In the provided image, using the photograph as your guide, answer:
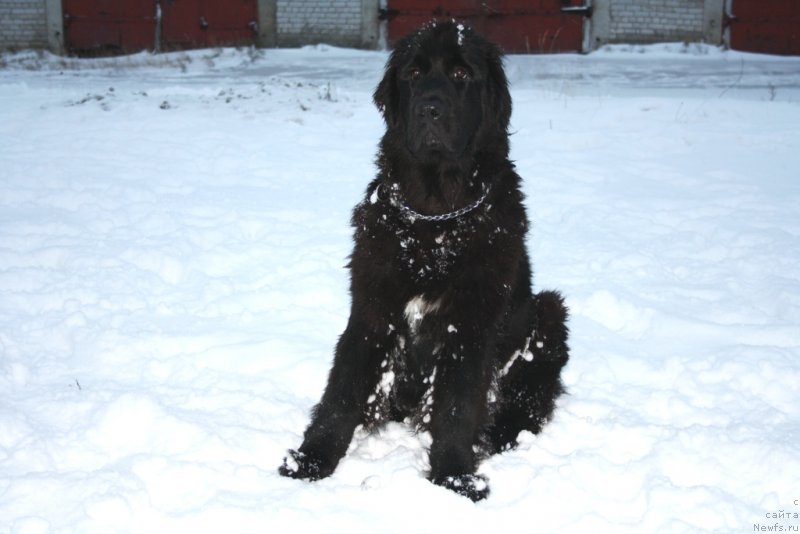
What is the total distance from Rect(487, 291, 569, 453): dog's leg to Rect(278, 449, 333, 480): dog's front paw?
0.73 m

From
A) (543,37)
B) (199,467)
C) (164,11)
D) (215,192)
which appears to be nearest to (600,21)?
(543,37)

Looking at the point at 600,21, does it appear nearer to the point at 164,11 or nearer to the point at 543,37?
the point at 543,37

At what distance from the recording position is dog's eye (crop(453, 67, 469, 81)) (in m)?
3.20

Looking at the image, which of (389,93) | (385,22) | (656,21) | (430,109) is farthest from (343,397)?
(656,21)

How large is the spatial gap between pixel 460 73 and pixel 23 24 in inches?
613

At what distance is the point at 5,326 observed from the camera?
13.9ft

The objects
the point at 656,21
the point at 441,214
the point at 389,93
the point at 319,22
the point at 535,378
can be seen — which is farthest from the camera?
the point at 319,22

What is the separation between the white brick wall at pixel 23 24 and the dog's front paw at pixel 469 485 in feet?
52.2

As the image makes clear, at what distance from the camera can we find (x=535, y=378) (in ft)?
11.4

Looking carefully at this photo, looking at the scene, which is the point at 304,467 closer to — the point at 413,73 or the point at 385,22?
the point at 413,73

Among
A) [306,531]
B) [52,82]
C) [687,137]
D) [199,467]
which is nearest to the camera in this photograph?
[306,531]

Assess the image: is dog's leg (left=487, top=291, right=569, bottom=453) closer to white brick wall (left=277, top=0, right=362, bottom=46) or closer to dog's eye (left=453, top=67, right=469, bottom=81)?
dog's eye (left=453, top=67, right=469, bottom=81)

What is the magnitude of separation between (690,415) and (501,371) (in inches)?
33.1

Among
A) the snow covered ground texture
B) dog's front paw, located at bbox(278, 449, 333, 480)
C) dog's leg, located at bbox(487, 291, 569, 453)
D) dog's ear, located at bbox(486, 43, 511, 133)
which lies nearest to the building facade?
the snow covered ground texture
